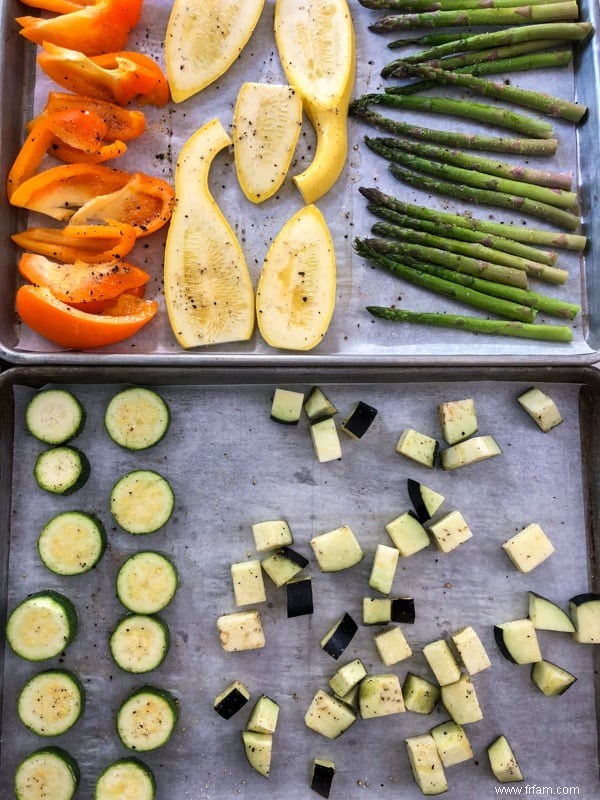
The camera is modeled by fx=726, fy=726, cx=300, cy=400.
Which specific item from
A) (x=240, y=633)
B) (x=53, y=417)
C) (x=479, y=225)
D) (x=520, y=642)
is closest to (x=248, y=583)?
(x=240, y=633)

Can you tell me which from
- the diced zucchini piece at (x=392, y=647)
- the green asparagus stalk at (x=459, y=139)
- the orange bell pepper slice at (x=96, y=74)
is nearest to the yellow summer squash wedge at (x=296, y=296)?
the green asparagus stalk at (x=459, y=139)

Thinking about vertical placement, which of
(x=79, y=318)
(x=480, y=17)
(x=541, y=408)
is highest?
(x=480, y=17)

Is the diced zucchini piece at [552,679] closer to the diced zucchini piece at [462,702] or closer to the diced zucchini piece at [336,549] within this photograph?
the diced zucchini piece at [462,702]

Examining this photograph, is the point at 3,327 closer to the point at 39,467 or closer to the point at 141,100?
the point at 39,467

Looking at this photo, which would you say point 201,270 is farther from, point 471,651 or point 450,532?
point 471,651

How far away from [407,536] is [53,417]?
165 centimetres

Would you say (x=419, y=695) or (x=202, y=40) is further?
(x=202, y=40)

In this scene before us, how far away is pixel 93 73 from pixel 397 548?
8.11 ft

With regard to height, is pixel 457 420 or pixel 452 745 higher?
pixel 457 420

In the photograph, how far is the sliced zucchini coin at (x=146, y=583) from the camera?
10.3 feet

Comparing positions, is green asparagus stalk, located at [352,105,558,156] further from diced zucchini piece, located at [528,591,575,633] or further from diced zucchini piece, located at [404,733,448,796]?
diced zucchini piece, located at [404,733,448,796]

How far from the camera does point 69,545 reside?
313 cm

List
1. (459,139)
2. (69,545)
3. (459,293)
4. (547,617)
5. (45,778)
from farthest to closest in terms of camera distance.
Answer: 1. (459,139)
2. (459,293)
3. (547,617)
4. (69,545)
5. (45,778)

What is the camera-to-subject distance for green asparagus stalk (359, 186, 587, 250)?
3385 millimetres
